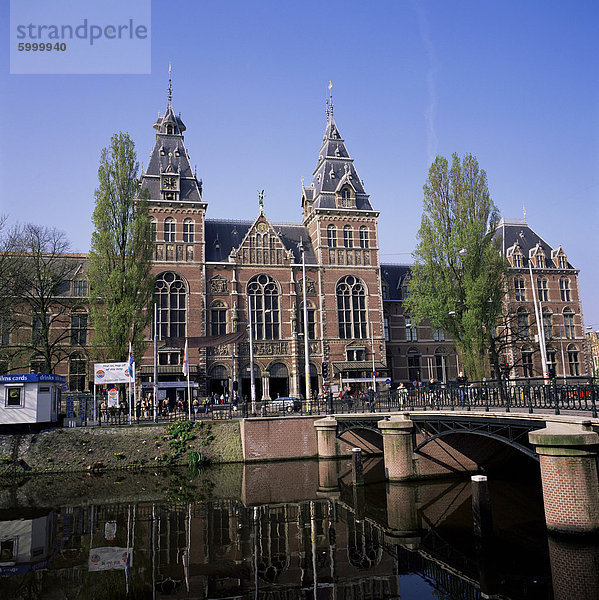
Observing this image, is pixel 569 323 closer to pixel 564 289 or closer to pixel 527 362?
pixel 564 289

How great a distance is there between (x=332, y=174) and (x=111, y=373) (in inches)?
1150

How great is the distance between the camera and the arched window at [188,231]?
140ft

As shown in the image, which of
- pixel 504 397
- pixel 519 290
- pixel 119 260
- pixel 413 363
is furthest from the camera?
pixel 519 290

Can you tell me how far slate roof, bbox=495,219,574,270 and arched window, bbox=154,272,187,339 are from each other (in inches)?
1315

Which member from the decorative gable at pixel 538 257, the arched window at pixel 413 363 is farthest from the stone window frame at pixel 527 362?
the arched window at pixel 413 363

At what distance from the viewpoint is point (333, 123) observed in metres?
51.1

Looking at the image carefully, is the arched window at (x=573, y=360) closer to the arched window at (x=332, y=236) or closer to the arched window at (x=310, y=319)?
the arched window at (x=332, y=236)

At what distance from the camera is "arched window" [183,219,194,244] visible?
42781 millimetres

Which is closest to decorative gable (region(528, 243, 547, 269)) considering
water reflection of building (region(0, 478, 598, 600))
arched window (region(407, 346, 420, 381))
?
arched window (region(407, 346, 420, 381))

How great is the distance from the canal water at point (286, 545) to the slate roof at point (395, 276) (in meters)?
32.1

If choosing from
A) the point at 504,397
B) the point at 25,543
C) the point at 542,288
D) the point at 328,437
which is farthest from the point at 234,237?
the point at 25,543

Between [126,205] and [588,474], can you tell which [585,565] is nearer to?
[588,474]

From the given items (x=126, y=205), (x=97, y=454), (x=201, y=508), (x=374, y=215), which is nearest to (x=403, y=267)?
(x=374, y=215)

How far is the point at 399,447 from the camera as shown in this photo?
21.1m
